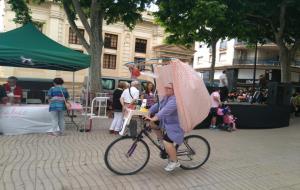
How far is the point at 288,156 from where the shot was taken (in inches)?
374

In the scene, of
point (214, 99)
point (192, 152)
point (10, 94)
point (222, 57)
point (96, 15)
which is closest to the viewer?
point (192, 152)

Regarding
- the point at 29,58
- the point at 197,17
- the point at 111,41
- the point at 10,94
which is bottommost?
the point at 10,94

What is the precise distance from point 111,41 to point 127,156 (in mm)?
33243

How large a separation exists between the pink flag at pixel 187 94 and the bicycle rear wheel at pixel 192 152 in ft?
2.19

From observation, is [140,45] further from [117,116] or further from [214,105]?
[117,116]

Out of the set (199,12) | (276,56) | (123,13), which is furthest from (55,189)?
(276,56)

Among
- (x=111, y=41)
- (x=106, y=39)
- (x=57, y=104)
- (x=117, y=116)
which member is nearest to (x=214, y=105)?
(x=117, y=116)

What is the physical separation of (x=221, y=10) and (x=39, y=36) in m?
7.16

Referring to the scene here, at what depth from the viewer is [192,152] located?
740 cm

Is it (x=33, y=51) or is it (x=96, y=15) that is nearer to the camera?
(x=33, y=51)

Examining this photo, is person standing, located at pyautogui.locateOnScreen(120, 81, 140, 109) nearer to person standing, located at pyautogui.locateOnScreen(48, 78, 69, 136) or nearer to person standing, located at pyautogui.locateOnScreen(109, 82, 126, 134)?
person standing, located at pyautogui.locateOnScreen(109, 82, 126, 134)

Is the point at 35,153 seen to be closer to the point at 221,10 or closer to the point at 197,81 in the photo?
the point at 197,81

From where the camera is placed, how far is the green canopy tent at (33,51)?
10514mm

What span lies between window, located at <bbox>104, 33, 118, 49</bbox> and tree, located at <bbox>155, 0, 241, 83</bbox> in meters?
18.3
